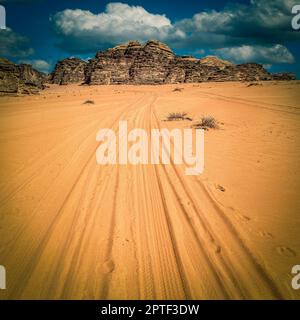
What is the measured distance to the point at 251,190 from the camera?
518 cm

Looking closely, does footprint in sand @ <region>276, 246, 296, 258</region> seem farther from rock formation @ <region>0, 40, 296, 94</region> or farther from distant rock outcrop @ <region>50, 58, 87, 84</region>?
distant rock outcrop @ <region>50, 58, 87, 84</region>

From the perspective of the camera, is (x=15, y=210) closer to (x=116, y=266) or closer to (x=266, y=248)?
(x=116, y=266)

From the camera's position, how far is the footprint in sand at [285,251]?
3.36 m

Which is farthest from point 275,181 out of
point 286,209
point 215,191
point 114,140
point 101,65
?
point 101,65

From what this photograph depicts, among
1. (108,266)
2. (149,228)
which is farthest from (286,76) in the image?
(108,266)

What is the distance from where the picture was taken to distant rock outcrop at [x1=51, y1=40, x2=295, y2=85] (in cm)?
7825

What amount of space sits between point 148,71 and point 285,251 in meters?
85.9

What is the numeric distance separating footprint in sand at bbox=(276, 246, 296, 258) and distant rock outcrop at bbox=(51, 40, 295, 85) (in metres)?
77.0

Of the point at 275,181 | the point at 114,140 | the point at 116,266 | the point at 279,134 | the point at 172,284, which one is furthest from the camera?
the point at 279,134

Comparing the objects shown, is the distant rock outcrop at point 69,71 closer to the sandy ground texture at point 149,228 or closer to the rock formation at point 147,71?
the rock formation at point 147,71

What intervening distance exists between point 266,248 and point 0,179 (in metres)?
6.03

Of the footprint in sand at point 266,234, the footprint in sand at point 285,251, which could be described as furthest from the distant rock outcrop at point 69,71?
the footprint in sand at point 285,251

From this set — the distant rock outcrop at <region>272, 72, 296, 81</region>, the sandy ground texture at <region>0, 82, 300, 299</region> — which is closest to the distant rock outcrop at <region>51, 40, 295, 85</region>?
the distant rock outcrop at <region>272, 72, 296, 81</region>

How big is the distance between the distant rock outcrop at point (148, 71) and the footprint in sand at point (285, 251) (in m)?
77.0
